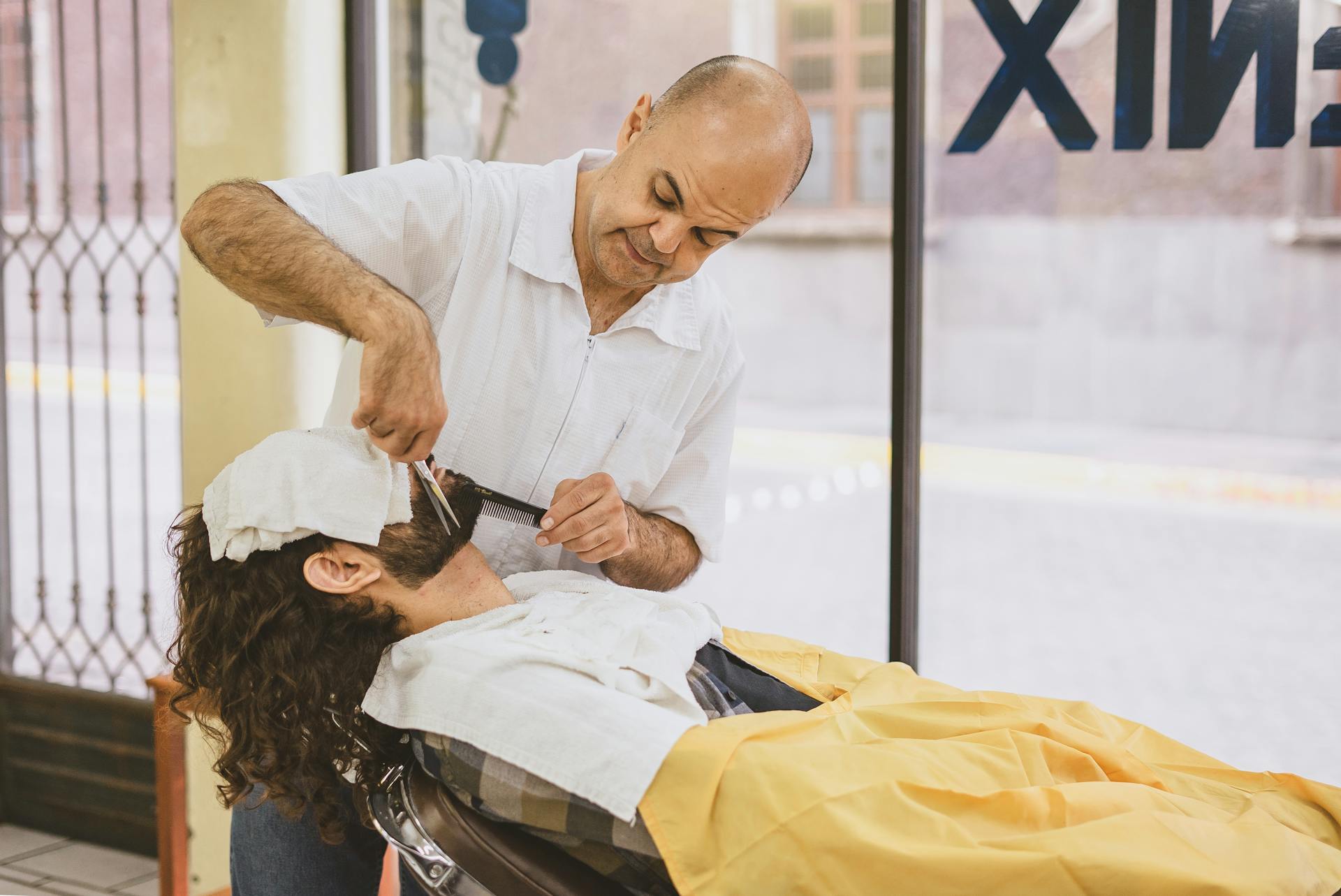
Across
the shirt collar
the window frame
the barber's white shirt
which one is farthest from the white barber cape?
the window frame

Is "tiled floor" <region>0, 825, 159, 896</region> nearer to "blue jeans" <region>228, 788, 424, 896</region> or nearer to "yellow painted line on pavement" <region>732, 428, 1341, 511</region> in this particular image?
"blue jeans" <region>228, 788, 424, 896</region>

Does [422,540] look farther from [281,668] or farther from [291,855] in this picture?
[291,855]

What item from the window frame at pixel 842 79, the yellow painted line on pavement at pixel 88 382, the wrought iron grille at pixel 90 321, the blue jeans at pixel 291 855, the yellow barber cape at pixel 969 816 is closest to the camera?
the yellow barber cape at pixel 969 816

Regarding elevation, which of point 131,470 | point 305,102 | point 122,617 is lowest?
point 122,617

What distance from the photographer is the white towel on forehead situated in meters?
1.68

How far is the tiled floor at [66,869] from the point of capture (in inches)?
123

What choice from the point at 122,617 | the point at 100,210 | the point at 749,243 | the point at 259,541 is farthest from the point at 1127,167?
the point at 122,617

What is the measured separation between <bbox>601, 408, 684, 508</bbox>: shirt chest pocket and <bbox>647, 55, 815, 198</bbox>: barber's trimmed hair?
48cm

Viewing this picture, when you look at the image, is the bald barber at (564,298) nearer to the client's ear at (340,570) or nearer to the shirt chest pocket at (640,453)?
the shirt chest pocket at (640,453)

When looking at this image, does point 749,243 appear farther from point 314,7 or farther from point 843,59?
point 314,7

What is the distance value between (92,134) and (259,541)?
2132mm

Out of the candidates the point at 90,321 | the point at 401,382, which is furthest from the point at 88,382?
the point at 401,382

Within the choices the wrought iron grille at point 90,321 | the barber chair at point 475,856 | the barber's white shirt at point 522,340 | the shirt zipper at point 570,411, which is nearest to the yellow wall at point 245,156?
the wrought iron grille at point 90,321

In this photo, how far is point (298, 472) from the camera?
168 cm
